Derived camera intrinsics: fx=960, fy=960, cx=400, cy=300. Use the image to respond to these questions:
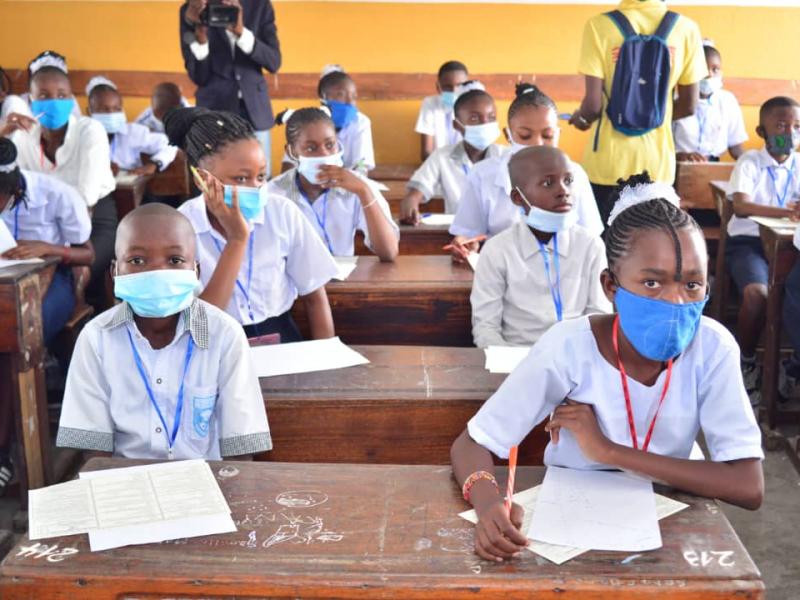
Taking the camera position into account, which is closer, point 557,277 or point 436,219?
point 557,277

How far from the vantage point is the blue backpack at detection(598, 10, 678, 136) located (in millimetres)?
3514

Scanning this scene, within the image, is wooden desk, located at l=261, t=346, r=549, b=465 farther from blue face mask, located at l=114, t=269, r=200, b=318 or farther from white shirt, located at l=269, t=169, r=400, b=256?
white shirt, located at l=269, t=169, r=400, b=256

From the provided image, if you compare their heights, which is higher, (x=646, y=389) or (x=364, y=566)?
(x=646, y=389)

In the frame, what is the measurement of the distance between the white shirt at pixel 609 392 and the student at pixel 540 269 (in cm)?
97

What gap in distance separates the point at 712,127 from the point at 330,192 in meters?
3.76

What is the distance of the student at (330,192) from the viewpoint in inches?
121

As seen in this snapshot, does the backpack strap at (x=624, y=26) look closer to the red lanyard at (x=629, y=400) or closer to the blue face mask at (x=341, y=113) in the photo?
the blue face mask at (x=341, y=113)

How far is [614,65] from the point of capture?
3572 mm

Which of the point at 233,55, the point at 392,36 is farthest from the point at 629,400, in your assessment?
the point at 392,36

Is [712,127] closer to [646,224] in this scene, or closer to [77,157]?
[77,157]

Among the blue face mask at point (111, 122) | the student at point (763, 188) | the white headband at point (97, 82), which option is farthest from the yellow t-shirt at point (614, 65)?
the white headband at point (97, 82)

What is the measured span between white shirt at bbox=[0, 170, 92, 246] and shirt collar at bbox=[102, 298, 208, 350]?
1.57 m

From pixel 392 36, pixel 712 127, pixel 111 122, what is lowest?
pixel 712 127

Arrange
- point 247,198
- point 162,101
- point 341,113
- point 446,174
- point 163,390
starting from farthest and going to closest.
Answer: point 162,101, point 341,113, point 446,174, point 247,198, point 163,390
